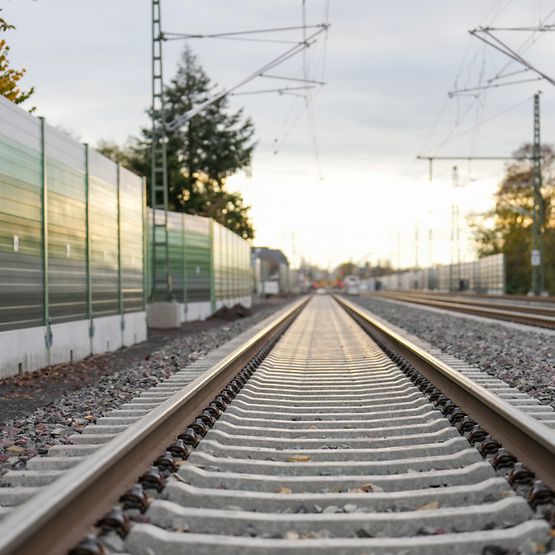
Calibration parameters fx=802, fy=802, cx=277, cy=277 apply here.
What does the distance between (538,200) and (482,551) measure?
5095 cm

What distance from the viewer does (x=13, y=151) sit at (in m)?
11.6

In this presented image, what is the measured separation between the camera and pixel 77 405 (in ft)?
27.1

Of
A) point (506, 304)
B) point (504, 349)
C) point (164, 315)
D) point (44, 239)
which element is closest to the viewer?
point (44, 239)

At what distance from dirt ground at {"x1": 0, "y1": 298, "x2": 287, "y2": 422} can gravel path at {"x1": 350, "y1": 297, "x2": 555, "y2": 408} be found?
539 centimetres

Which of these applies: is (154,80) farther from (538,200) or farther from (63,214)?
(538,200)

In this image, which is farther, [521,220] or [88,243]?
[521,220]

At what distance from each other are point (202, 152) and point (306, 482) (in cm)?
6288

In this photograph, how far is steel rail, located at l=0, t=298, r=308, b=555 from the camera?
324 centimetres

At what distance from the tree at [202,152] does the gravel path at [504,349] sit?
42.8 m

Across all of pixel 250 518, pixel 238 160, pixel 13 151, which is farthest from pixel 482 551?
pixel 238 160

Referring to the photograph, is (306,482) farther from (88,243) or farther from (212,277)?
(212,277)

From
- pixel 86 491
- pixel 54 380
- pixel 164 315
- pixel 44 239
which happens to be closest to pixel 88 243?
pixel 44 239

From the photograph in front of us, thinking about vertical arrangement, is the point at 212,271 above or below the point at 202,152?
below

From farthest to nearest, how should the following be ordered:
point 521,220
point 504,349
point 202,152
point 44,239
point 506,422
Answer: point 521,220 < point 202,152 < point 504,349 < point 44,239 < point 506,422
